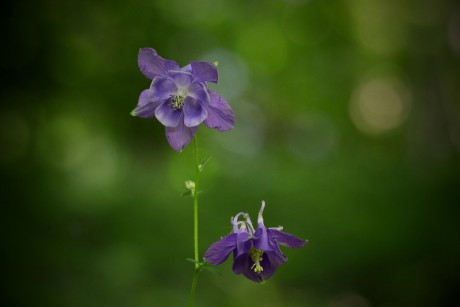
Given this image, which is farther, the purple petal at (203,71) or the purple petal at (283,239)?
the purple petal at (203,71)

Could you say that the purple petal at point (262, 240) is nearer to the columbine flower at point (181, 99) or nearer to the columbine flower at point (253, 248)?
the columbine flower at point (253, 248)

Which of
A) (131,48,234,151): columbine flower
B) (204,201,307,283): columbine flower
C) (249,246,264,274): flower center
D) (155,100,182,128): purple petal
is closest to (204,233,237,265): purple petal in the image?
(204,201,307,283): columbine flower

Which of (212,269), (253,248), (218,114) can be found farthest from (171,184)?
(212,269)

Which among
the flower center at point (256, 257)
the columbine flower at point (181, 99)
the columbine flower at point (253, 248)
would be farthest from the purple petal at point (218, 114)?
the flower center at point (256, 257)

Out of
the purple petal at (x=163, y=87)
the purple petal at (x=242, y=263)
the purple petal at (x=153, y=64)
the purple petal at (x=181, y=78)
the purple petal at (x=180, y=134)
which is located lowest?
the purple petal at (x=242, y=263)

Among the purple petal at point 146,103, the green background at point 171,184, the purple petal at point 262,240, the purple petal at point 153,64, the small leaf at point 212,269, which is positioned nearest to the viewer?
the small leaf at point 212,269

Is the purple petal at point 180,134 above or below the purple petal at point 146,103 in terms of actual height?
below

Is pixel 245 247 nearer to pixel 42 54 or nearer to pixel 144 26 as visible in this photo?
pixel 42 54

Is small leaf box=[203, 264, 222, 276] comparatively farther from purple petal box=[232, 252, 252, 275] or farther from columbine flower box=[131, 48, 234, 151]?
columbine flower box=[131, 48, 234, 151]

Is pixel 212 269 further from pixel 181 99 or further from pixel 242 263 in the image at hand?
pixel 181 99
